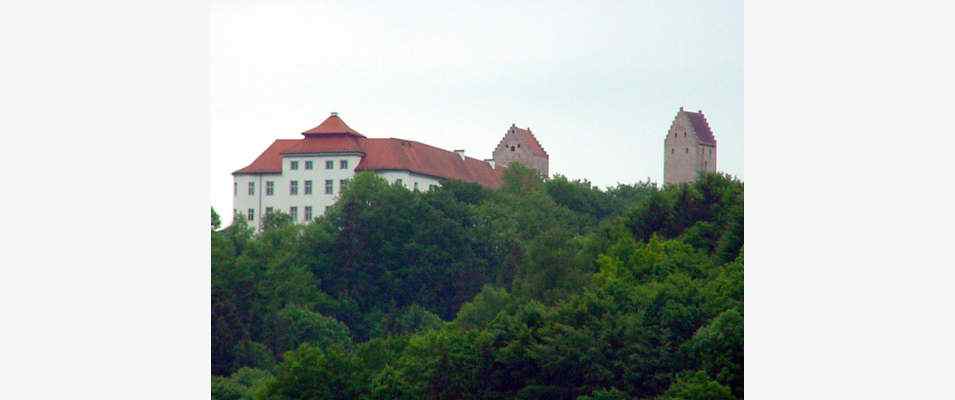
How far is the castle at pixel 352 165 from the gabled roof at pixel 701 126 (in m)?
1.94

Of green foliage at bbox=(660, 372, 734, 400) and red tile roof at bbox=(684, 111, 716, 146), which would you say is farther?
green foliage at bbox=(660, 372, 734, 400)

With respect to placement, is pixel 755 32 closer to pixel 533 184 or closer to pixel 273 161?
pixel 273 161

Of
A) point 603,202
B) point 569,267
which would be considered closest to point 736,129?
point 569,267

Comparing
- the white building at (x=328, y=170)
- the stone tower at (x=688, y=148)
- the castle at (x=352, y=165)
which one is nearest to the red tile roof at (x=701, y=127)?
the stone tower at (x=688, y=148)

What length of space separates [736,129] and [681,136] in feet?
11.2

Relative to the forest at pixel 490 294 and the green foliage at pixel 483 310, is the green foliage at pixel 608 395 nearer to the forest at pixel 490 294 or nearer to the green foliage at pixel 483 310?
the forest at pixel 490 294

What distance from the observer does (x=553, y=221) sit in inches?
1715

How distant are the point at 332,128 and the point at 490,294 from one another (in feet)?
17.0

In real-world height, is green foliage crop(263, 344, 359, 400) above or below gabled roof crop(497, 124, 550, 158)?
below

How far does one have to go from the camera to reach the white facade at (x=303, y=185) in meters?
44.2

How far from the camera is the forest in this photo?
82.9 ft

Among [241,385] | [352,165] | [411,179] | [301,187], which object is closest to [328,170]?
[352,165]

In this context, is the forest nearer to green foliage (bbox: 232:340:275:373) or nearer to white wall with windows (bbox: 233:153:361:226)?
green foliage (bbox: 232:340:275:373)

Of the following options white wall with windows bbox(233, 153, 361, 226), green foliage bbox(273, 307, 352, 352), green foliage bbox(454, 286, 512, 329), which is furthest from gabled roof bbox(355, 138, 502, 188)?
green foliage bbox(273, 307, 352, 352)
